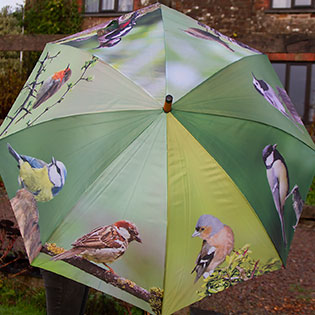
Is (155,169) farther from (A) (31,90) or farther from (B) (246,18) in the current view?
(B) (246,18)

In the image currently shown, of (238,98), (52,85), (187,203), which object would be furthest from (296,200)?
(52,85)

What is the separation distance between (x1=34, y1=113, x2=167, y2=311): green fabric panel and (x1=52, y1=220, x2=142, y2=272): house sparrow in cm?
2

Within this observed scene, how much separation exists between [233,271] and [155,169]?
0.52 metres

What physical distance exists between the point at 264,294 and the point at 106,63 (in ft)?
8.33

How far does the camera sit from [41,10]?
37.9 ft

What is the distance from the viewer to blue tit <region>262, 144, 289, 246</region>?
1782mm

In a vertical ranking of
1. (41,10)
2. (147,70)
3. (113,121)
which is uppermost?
(41,10)

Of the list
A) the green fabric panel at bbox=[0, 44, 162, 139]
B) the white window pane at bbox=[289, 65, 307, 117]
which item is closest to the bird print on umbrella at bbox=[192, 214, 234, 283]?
the green fabric panel at bbox=[0, 44, 162, 139]

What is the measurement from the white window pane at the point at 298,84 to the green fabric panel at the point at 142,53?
29.3ft

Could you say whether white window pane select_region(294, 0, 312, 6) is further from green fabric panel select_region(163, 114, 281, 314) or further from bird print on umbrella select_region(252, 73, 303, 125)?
green fabric panel select_region(163, 114, 281, 314)

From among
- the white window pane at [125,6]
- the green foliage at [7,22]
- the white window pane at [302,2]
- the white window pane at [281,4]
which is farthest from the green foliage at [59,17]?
the white window pane at [302,2]

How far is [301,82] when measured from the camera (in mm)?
10375

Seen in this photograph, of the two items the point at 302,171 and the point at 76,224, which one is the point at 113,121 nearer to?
the point at 76,224

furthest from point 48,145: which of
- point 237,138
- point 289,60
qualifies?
point 289,60
